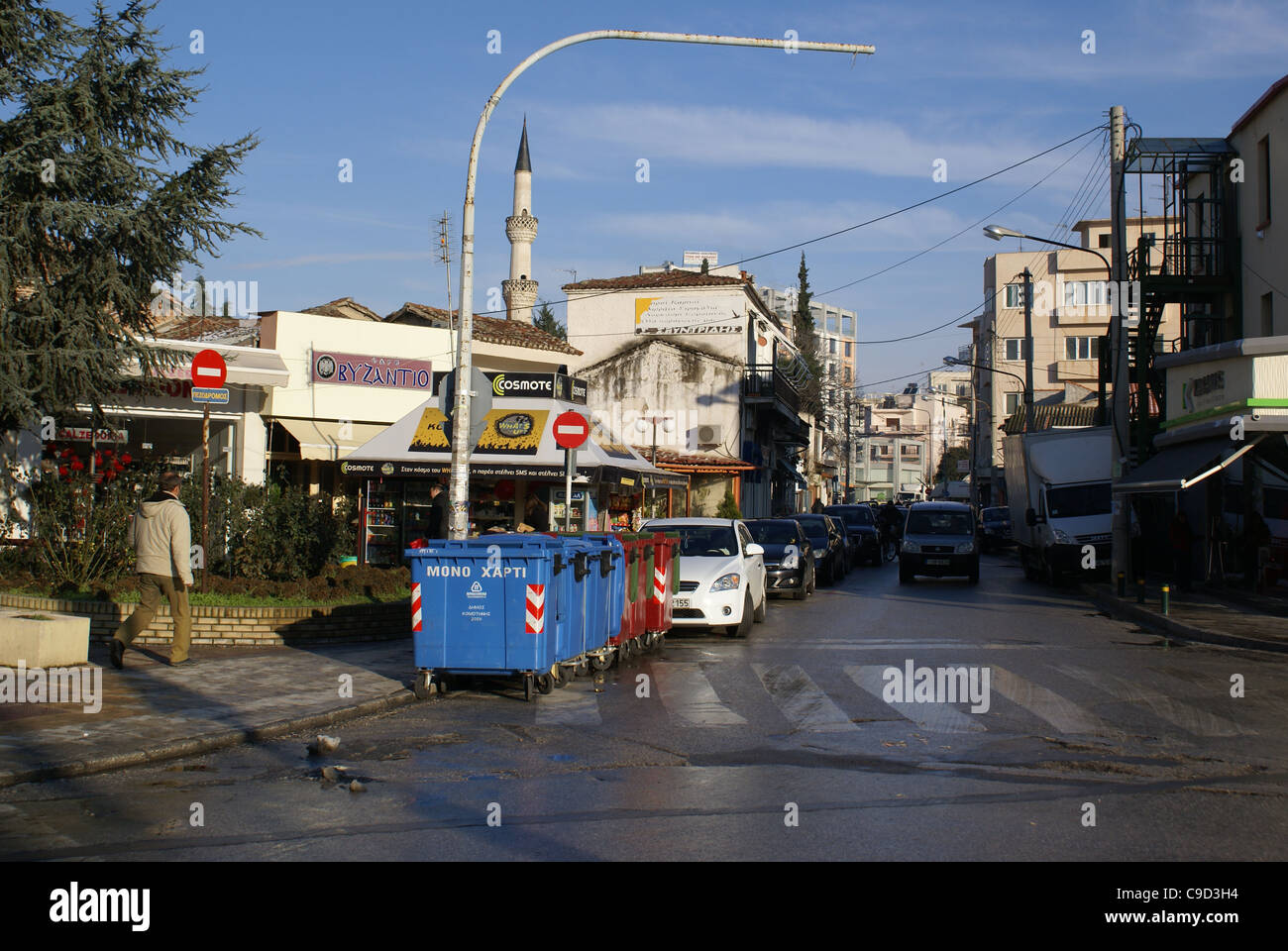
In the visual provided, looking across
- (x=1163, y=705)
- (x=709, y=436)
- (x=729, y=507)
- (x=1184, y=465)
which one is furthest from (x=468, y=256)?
(x=709, y=436)

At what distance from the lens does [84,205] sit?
15.0 metres

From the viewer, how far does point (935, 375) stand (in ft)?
563

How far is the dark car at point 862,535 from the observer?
38.5 metres

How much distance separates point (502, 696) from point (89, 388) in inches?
319

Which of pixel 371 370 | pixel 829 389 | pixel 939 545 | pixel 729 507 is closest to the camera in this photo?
pixel 371 370

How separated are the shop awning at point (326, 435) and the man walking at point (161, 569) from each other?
13105mm

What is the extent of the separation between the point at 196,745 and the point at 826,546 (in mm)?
21610

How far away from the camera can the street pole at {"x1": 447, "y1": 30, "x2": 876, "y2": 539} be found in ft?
42.5

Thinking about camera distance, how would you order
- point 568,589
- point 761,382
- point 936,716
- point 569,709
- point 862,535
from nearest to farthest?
1. point 936,716
2. point 569,709
3. point 568,589
4. point 862,535
5. point 761,382

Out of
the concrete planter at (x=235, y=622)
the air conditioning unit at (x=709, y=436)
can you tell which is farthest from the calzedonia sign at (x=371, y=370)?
the air conditioning unit at (x=709, y=436)

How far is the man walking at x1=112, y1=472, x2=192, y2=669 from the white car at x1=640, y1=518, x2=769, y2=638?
637cm

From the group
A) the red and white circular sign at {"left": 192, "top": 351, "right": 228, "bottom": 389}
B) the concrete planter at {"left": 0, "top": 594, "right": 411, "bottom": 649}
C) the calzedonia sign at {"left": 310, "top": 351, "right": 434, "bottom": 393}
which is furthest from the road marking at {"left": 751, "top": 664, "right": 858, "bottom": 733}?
the calzedonia sign at {"left": 310, "top": 351, "right": 434, "bottom": 393}

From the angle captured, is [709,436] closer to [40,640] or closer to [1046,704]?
[1046,704]
